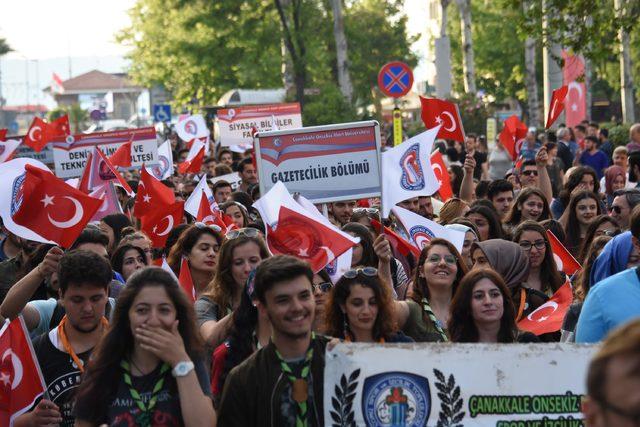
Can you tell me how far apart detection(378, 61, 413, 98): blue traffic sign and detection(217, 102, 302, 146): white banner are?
10.6ft

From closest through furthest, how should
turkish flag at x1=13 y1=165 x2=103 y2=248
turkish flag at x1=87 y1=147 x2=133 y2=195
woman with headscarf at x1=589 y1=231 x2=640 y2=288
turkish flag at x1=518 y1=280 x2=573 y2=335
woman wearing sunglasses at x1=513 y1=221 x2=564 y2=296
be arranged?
1. woman with headscarf at x1=589 y1=231 x2=640 y2=288
2. turkish flag at x1=518 y1=280 x2=573 y2=335
3. turkish flag at x1=13 y1=165 x2=103 y2=248
4. woman wearing sunglasses at x1=513 y1=221 x2=564 y2=296
5. turkish flag at x1=87 y1=147 x2=133 y2=195

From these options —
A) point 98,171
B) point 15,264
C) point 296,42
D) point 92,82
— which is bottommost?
point 15,264

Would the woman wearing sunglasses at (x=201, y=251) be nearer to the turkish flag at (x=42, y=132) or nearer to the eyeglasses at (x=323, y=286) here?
the eyeglasses at (x=323, y=286)

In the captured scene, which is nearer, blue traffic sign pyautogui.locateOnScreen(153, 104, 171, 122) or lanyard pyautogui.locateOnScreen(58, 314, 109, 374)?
lanyard pyautogui.locateOnScreen(58, 314, 109, 374)

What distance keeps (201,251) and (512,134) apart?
1088cm

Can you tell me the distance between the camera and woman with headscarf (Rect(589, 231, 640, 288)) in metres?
6.09

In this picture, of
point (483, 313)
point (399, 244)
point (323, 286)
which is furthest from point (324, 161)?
point (483, 313)

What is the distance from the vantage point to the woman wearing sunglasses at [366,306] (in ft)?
20.2

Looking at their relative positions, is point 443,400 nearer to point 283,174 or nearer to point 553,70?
point 283,174

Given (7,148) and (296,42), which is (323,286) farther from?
(296,42)

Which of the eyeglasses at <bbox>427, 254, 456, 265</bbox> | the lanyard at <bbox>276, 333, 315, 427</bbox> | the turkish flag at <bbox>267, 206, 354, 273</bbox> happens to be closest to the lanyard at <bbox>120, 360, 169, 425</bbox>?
the lanyard at <bbox>276, 333, 315, 427</bbox>

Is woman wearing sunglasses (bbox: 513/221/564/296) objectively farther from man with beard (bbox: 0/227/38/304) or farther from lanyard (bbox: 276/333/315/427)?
lanyard (bbox: 276/333/315/427)

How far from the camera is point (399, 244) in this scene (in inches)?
370

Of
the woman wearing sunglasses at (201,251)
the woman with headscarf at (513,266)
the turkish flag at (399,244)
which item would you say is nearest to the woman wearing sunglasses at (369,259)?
the turkish flag at (399,244)
